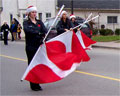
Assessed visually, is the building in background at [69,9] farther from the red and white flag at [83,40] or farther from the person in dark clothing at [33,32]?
the person in dark clothing at [33,32]

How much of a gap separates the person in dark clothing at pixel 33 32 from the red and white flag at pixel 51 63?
6.2 inches

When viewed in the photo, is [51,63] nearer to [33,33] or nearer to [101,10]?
[33,33]

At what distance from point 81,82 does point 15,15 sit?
2371 centimetres

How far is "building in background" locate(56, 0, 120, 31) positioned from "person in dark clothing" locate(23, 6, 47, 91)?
905 inches

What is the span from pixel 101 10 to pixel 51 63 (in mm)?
24425

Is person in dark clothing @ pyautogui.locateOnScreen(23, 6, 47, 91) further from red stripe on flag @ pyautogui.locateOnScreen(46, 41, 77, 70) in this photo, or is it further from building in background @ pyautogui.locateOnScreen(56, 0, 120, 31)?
building in background @ pyautogui.locateOnScreen(56, 0, 120, 31)

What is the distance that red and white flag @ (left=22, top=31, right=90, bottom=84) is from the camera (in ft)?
19.9

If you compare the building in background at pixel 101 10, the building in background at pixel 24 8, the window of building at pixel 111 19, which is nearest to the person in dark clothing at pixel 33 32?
the building in background at pixel 24 8

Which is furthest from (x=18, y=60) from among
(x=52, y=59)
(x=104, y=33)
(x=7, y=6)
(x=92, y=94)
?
(x=7, y=6)

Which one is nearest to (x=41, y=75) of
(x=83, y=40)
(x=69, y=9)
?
(x=83, y=40)

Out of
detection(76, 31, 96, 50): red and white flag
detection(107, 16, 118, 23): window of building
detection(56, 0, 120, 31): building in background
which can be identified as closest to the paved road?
detection(76, 31, 96, 50): red and white flag

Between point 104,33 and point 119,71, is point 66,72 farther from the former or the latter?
point 104,33

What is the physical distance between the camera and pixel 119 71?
846cm

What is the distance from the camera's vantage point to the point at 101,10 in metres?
30.0
